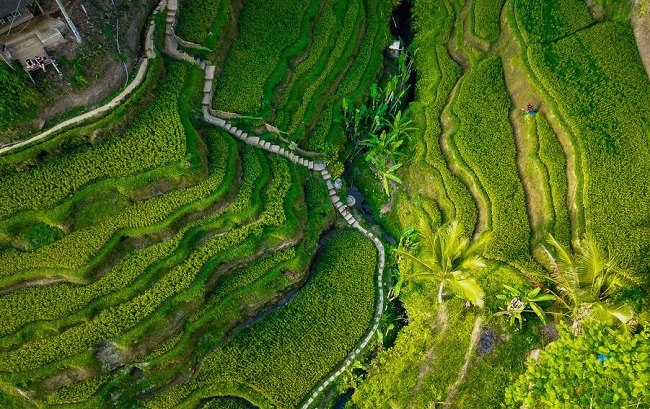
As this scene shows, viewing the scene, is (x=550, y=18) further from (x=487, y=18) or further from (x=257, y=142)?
(x=257, y=142)

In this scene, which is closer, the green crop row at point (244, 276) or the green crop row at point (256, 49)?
the green crop row at point (244, 276)

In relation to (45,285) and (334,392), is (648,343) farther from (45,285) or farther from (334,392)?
(45,285)

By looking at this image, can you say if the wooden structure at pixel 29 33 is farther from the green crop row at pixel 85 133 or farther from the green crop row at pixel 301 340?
the green crop row at pixel 301 340

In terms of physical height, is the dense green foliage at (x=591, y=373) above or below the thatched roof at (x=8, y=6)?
below

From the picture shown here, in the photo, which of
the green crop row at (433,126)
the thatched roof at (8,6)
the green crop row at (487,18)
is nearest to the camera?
the thatched roof at (8,6)

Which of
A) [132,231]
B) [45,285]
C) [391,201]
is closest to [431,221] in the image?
[391,201]

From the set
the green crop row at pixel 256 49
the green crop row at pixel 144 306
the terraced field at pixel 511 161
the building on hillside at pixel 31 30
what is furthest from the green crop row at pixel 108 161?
the terraced field at pixel 511 161
